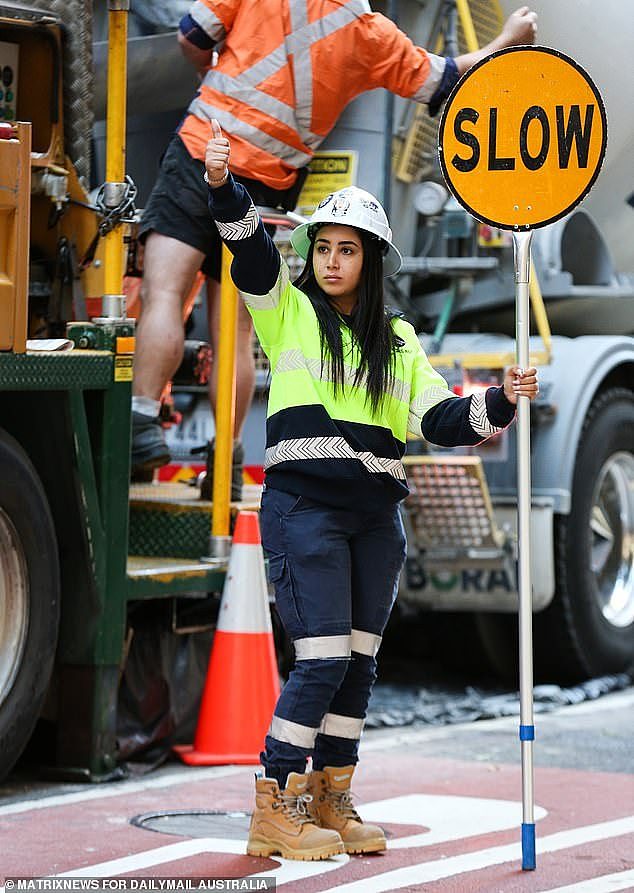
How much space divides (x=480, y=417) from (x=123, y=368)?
1406 mm

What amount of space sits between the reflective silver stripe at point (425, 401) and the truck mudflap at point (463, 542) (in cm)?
257

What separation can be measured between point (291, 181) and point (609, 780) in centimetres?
219

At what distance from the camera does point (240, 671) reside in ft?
19.6

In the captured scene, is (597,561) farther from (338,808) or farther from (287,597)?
(287,597)

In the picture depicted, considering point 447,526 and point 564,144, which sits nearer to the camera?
point 564,144

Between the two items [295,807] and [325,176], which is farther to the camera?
[325,176]

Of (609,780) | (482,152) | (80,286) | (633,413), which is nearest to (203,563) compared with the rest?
(80,286)

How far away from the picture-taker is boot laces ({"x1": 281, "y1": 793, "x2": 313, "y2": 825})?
4.58 metres

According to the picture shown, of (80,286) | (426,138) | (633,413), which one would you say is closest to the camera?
(80,286)

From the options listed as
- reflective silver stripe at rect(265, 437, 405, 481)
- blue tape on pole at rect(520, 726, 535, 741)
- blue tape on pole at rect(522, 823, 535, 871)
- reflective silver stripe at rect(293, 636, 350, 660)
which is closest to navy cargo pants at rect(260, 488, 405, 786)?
reflective silver stripe at rect(293, 636, 350, 660)

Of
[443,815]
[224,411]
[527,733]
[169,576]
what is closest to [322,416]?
[527,733]

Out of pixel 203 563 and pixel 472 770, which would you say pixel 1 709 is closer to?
pixel 203 563

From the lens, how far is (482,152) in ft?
15.3

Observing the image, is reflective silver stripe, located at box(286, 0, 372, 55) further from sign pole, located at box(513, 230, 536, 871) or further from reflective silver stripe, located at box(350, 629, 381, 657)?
reflective silver stripe, located at box(350, 629, 381, 657)
